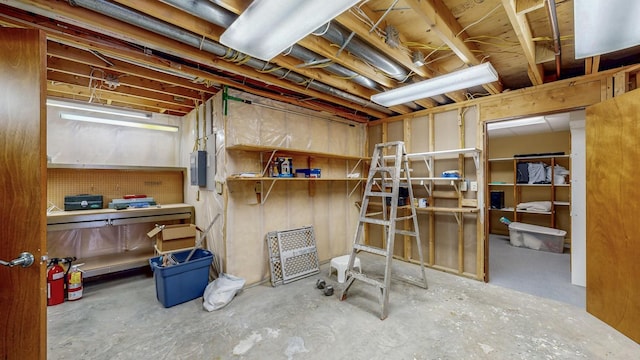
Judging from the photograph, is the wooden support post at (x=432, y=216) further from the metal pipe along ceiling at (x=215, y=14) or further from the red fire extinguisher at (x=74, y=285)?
the red fire extinguisher at (x=74, y=285)

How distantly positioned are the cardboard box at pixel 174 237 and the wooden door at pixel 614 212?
4.57 metres

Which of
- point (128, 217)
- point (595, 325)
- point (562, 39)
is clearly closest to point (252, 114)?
point (128, 217)

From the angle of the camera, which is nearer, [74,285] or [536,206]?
[74,285]

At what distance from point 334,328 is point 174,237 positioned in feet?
7.37

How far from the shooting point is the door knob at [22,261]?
1.21 meters

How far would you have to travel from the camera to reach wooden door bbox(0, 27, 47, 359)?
126cm

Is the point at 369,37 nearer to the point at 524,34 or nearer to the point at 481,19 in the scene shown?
the point at 481,19

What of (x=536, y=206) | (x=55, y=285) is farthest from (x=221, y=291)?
(x=536, y=206)

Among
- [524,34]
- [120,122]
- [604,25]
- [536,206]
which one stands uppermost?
[524,34]

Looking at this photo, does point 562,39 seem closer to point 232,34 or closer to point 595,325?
point 595,325

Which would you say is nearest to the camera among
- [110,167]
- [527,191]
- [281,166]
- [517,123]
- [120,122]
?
[281,166]

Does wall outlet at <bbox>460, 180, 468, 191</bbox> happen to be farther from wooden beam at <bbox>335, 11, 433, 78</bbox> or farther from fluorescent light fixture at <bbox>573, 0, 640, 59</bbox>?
fluorescent light fixture at <bbox>573, 0, 640, 59</bbox>

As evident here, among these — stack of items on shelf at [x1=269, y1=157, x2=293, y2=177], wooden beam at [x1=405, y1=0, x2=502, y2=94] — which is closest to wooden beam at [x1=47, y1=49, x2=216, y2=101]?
stack of items on shelf at [x1=269, y1=157, x2=293, y2=177]

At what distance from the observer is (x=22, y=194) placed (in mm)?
1296
